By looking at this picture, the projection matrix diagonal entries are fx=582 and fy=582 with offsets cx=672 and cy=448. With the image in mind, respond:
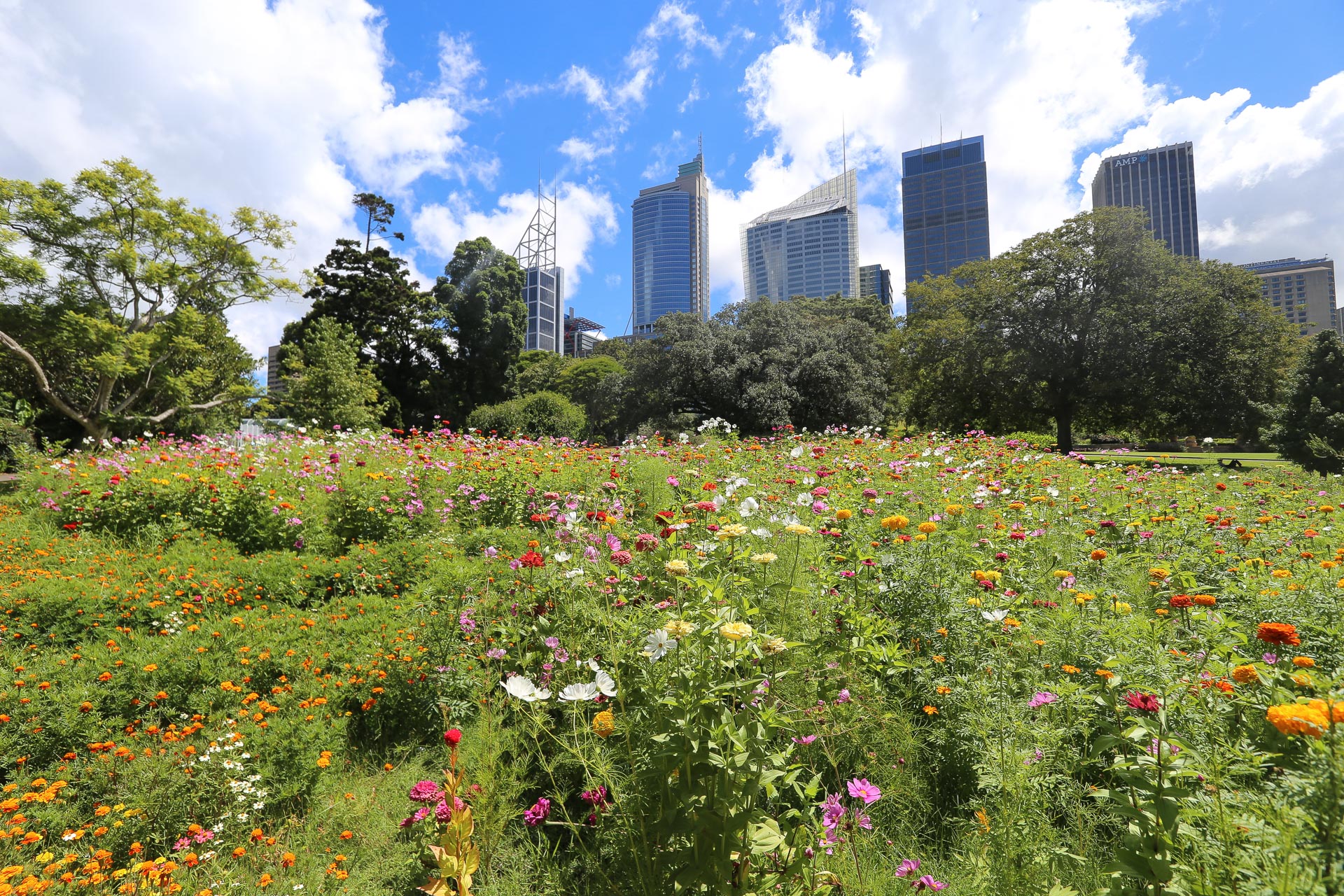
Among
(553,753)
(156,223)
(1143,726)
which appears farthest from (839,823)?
(156,223)

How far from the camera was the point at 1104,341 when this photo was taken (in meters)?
15.7

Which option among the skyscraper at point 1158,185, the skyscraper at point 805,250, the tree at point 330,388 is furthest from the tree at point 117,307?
the skyscraper at point 1158,185

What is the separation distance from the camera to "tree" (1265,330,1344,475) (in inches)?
386

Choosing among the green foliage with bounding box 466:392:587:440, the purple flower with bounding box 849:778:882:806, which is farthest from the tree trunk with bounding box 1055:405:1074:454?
the purple flower with bounding box 849:778:882:806

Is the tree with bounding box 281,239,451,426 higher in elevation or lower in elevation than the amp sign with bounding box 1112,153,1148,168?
lower

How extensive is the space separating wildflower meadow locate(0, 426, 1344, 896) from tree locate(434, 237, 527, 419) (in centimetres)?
2159

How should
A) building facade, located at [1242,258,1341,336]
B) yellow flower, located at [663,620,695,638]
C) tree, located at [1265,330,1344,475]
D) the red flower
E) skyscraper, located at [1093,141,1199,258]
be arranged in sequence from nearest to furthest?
1. the red flower
2. yellow flower, located at [663,620,695,638]
3. tree, located at [1265,330,1344,475]
4. building facade, located at [1242,258,1341,336]
5. skyscraper, located at [1093,141,1199,258]

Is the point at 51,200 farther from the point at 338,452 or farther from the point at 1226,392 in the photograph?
the point at 1226,392

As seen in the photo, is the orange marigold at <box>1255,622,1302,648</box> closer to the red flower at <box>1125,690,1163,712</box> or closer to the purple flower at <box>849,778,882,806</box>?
the red flower at <box>1125,690,1163,712</box>

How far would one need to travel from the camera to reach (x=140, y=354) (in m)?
14.6

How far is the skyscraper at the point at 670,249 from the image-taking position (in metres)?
119

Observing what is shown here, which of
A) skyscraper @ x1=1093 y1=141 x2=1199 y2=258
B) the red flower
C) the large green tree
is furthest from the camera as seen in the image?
skyscraper @ x1=1093 y1=141 x2=1199 y2=258

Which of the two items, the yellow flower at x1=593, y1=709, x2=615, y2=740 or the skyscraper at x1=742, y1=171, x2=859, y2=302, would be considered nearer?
the yellow flower at x1=593, y1=709, x2=615, y2=740

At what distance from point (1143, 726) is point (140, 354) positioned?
19.8m
